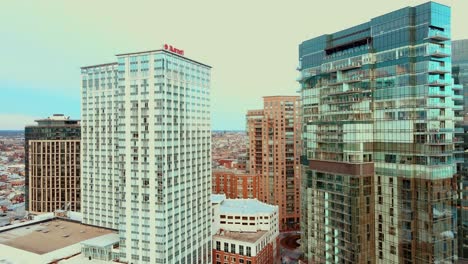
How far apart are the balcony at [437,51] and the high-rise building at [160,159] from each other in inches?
2089

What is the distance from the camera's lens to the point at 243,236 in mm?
106688

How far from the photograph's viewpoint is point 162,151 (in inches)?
3081

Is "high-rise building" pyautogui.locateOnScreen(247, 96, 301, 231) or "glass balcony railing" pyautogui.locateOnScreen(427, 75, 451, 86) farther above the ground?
"glass balcony railing" pyautogui.locateOnScreen(427, 75, 451, 86)

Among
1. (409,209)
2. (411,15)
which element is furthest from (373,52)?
(409,209)

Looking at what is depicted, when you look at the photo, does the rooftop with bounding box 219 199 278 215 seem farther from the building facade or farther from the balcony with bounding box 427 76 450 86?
the balcony with bounding box 427 76 450 86

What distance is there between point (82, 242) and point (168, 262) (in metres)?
24.0

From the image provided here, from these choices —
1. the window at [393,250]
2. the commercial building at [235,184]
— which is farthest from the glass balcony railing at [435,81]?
the commercial building at [235,184]

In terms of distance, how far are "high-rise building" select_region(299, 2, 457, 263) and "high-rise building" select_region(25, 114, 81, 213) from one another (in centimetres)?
10290

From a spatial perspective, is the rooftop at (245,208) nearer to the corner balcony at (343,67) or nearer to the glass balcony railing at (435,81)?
the corner balcony at (343,67)

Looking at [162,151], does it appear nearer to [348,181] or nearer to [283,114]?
[348,181]

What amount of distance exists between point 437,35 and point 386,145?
21.5m

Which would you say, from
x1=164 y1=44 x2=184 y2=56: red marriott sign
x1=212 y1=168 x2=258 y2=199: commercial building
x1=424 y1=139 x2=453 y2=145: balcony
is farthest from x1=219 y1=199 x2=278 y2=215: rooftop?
x1=424 y1=139 x2=453 y2=145: balcony

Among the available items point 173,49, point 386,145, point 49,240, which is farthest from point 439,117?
point 49,240

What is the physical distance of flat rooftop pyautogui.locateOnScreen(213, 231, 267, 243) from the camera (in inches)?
4065
